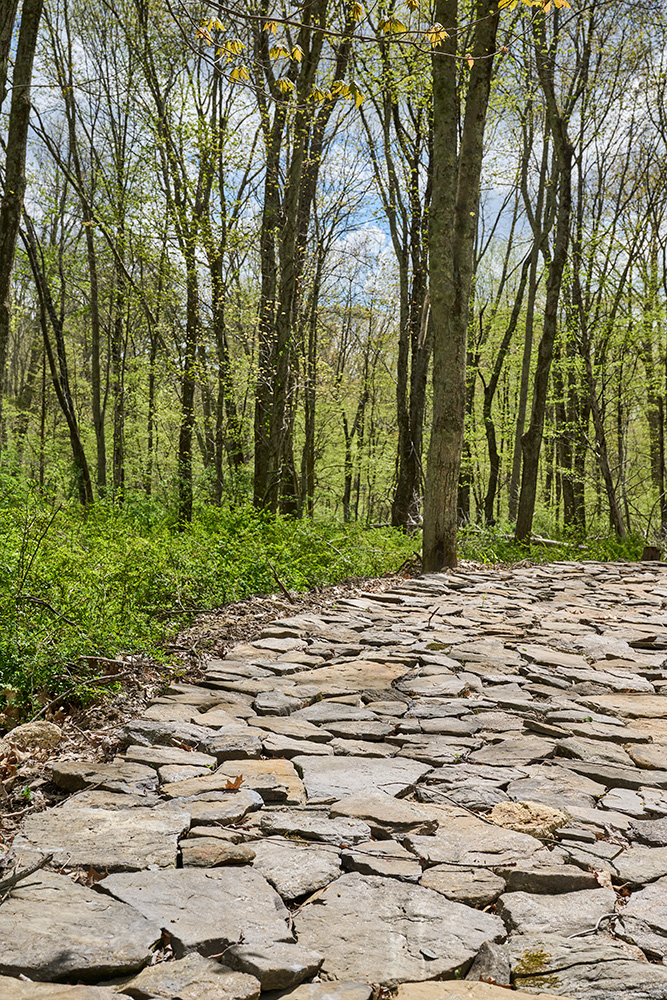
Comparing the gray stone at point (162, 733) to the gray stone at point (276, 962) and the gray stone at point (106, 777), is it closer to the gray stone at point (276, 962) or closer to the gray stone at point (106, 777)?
the gray stone at point (106, 777)

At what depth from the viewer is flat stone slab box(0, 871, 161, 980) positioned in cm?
177

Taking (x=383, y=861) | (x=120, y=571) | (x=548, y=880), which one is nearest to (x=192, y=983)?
(x=383, y=861)

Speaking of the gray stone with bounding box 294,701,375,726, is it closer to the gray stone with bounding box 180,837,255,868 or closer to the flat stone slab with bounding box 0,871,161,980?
the gray stone with bounding box 180,837,255,868

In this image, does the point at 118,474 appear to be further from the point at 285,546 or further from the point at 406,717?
the point at 406,717

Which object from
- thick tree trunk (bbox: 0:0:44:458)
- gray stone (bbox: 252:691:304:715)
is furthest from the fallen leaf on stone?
thick tree trunk (bbox: 0:0:44:458)

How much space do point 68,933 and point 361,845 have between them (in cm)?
102

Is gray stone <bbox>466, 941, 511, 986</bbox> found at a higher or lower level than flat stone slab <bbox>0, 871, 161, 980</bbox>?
lower

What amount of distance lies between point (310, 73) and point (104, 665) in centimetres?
889

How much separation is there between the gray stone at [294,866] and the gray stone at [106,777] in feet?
2.27

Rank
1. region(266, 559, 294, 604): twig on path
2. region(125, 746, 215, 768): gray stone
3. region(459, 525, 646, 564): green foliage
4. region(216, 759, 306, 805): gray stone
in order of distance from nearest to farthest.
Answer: region(216, 759, 306, 805): gray stone → region(125, 746, 215, 768): gray stone → region(266, 559, 294, 604): twig on path → region(459, 525, 646, 564): green foliage

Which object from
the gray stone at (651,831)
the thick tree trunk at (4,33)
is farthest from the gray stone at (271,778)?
the thick tree trunk at (4,33)

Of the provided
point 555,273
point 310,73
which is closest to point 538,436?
point 555,273

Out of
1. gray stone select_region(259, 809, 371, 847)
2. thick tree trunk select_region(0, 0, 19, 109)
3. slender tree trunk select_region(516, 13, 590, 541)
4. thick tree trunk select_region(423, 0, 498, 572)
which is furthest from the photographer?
slender tree trunk select_region(516, 13, 590, 541)

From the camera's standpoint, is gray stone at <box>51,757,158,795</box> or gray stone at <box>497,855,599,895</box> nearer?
gray stone at <box>497,855,599,895</box>
